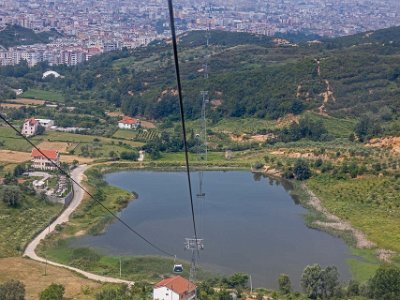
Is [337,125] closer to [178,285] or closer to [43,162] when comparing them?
[43,162]

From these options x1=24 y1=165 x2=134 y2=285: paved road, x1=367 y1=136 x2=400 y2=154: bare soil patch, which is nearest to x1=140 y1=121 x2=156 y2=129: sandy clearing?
x1=24 y1=165 x2=134 y2=285: paved road

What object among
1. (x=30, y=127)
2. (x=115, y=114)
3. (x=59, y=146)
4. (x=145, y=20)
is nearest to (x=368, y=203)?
(x=59, y=146)

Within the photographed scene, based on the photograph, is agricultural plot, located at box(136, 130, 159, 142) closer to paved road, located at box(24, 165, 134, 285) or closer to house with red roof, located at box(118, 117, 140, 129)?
house with red roof, located at box(118, 117, 140, 129)

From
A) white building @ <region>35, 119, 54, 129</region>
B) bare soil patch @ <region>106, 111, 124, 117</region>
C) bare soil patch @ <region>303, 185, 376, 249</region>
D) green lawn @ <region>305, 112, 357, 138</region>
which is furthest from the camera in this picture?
bare soil patch @ <region>106, 111, 124, 117</region>

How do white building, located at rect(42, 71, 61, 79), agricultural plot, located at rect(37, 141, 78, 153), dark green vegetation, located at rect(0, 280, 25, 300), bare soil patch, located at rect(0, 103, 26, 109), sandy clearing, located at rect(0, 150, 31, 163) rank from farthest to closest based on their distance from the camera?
white building, located at rect(42, 71, 61, 79), bare soil patch, located at rect(0, 103, 26, 109), agricultural plot, located at rect(37, 141, 78, 153), sandy clearing, located at rect(0, 150, 31, 163), dark green vegetation, located at rect(0, 280, 25, 300)

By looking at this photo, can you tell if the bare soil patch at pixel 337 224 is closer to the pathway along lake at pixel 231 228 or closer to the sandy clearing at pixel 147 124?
the pathway along lake at pixel 231 228

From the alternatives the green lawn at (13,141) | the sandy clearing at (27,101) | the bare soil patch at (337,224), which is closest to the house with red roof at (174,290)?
the bare soil patch at (337,224)
